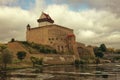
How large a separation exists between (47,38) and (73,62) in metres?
14.6

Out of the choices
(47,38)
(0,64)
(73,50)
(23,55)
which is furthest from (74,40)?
(0,64)

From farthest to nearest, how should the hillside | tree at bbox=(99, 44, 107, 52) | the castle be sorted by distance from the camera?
1. tree at bbox=(99, 44, 107, 52)
2. the castle
3. the hillside

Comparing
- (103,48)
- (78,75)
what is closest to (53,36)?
(78,75)

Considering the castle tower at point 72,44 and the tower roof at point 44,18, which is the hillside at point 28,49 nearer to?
the castle tower at point 72,44

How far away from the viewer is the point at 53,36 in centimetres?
8912

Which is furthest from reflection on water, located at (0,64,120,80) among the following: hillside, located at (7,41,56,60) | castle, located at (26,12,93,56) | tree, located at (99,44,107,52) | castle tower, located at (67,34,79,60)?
tree, located at (99,44,107,52)

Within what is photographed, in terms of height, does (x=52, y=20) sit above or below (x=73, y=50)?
above

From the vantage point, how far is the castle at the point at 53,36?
88.4 m

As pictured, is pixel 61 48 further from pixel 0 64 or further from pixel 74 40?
pixel 0 64

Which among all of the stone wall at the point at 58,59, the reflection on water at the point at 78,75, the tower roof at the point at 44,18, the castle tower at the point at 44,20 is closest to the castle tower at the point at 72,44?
the stone wall at the point at 58,59

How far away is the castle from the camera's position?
8838cm

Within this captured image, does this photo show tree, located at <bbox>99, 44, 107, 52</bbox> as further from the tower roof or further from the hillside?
the hillside

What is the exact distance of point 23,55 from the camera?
5775 centimetres

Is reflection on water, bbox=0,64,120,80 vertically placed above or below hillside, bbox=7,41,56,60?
below
